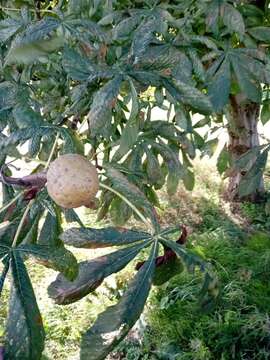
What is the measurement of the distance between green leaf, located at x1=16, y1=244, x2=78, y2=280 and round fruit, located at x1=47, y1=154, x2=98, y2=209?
8 cm

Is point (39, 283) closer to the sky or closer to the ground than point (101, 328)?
closer to the ground

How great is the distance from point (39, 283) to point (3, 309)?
0.34m

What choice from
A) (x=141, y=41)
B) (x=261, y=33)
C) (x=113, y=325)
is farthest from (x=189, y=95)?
(x=261, y=33)

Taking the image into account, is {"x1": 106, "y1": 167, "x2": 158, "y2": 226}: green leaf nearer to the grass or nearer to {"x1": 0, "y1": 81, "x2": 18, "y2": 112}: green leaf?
{"x1": 0, "y1": 81, "x2": 18, "y2": 112}: green leaf

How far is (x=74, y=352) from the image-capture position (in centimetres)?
228

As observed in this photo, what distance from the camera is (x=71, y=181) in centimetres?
76

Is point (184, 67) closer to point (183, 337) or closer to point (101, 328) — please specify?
point (101, 328)

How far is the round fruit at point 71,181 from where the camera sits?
761 millimetres

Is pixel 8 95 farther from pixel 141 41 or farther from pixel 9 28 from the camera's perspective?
pixel 141 41

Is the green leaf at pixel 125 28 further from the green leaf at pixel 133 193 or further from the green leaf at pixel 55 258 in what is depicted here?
the green leaf at pixel 55 258

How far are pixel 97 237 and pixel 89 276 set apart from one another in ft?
0.22

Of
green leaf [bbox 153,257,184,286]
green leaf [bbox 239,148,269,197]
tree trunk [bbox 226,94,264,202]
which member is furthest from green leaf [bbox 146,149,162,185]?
tree trunk [bbox 226,94,264,202]

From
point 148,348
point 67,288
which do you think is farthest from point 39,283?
point 67,288

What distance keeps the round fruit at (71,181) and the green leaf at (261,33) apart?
2.83 ft
